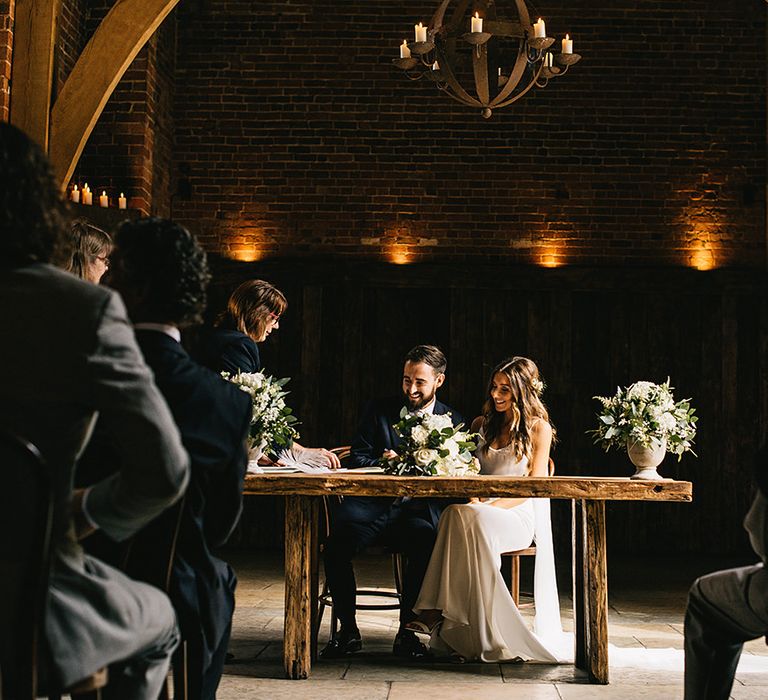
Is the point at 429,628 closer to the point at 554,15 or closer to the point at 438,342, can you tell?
the point at 438,342

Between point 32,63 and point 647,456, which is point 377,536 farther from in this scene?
point 32,63

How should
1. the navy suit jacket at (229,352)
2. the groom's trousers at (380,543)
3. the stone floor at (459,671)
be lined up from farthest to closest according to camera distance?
the navy suit jacket at (229,352), the groom's trousers at (380,543), the stone floor at (459,671)

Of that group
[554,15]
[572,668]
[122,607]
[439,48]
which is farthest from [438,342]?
[122,607]

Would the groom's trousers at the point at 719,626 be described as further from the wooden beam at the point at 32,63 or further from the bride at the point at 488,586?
the wooden beam at the point at 32,63

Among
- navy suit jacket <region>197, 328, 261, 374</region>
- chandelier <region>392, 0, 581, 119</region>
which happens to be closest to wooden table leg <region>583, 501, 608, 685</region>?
navy suit jacket <region>197, 328, 261, 374</region>

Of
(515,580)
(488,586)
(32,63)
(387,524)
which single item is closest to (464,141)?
(32,63)

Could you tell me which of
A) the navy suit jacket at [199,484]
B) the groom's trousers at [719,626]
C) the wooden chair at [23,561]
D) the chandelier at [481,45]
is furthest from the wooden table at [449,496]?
the wooden chair at [23,561]

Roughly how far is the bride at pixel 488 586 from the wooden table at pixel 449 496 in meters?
0.32

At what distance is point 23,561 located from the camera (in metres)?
1.59

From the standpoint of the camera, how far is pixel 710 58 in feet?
28.2

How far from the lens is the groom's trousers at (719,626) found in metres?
2.52

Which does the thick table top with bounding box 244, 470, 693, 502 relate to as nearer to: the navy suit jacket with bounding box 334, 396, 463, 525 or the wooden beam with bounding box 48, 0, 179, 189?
the navy suit jacket with bounding box 334, 396, 463, 525

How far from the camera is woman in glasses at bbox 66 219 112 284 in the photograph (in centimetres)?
379

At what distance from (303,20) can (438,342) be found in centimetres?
304
